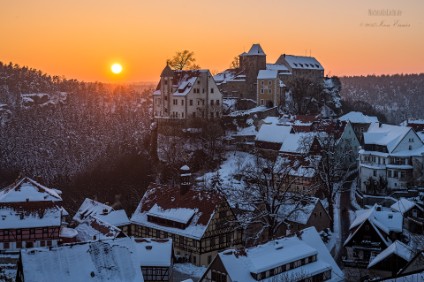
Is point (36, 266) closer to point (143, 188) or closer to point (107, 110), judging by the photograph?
point (143, 188)

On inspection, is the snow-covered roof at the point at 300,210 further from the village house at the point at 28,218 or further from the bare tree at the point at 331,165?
the village house at the point at 28,218

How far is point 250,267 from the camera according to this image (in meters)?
31.7

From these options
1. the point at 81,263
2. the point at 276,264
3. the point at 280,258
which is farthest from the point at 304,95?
the point at 81,263

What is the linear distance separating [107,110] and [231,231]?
136 meters

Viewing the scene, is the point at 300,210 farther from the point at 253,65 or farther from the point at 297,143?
the point at 253,65

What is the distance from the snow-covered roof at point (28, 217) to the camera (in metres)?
41.7

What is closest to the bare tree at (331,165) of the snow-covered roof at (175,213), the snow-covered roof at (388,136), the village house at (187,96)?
the snow-covered roof at (388,136)

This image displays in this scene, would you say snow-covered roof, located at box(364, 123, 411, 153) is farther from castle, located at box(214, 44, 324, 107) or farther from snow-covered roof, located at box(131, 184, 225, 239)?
castle, located at box(214, 44, 324, 107)

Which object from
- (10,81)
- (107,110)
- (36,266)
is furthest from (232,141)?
(10,81)

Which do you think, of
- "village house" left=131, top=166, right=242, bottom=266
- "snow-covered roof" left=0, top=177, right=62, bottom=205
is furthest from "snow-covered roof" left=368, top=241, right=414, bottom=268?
"snow-covered roof" left=0, top=177, right=62, bottom=205

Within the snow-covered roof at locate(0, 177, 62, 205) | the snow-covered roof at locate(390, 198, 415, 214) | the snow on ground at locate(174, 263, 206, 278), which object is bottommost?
the snow on ground at locate(174, 263, 206, 278)

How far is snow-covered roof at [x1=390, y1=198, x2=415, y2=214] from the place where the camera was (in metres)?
45.5

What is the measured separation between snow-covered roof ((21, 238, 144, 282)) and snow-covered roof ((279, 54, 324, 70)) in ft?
224

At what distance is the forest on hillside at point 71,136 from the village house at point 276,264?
3343cm
